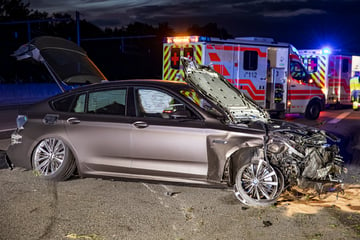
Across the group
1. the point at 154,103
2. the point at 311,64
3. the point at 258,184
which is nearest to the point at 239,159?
the point at 258,184

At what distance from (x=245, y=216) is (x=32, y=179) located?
10.5 feet

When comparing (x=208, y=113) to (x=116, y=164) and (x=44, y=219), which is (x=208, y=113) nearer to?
(x=116, y=164)

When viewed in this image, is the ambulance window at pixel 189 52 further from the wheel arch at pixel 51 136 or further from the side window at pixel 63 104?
the wheel arch at pixel 51 136

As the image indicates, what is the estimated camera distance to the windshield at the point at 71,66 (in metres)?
9.70

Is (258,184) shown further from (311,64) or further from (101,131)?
(311,64)

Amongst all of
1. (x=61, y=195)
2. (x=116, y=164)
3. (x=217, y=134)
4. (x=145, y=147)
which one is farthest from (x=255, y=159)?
(x=61, y=195)

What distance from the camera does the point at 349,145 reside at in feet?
34.9

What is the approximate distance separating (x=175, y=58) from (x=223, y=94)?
751cm

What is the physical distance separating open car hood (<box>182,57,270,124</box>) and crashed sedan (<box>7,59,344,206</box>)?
2cm

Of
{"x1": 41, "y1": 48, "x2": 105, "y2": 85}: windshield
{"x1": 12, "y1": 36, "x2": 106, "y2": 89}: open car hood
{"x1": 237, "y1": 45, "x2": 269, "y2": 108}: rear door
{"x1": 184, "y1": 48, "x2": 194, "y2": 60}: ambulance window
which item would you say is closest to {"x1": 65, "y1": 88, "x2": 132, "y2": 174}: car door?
{"x1": 12, "y1": 36, "x2": 106, "y2": 89}: open car hood

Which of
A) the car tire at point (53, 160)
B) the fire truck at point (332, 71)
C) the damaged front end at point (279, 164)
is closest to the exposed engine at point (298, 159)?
the damaged front end at point (279, 164)

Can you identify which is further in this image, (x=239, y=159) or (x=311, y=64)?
(x=311, y=64)

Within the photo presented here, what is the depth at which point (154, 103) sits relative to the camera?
636 cm

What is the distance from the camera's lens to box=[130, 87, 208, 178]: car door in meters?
5.91
